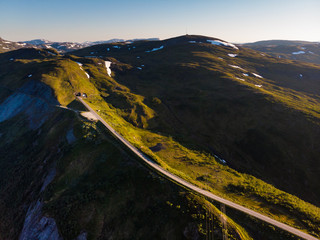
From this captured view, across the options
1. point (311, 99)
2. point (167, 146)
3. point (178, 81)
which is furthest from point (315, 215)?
point (178, 81)

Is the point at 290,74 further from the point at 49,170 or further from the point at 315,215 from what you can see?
the point at 49,170

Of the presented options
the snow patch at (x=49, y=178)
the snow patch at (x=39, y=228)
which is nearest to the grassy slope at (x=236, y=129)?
the snow patch at (x=49, y=178)

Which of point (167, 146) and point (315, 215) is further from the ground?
point (315, 215)

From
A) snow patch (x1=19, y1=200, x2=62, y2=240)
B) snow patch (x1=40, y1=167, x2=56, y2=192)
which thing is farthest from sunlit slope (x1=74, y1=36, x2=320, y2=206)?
snow patch (x1=19, y1=200, x2=62, y2=240)

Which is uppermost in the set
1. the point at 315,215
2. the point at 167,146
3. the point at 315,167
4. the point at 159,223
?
the point at 159,223

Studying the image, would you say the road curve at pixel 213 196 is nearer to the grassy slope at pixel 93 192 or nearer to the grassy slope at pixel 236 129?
the grassy slope at pixel 93 192

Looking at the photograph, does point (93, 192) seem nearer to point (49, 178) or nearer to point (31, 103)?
point (49, 178)
